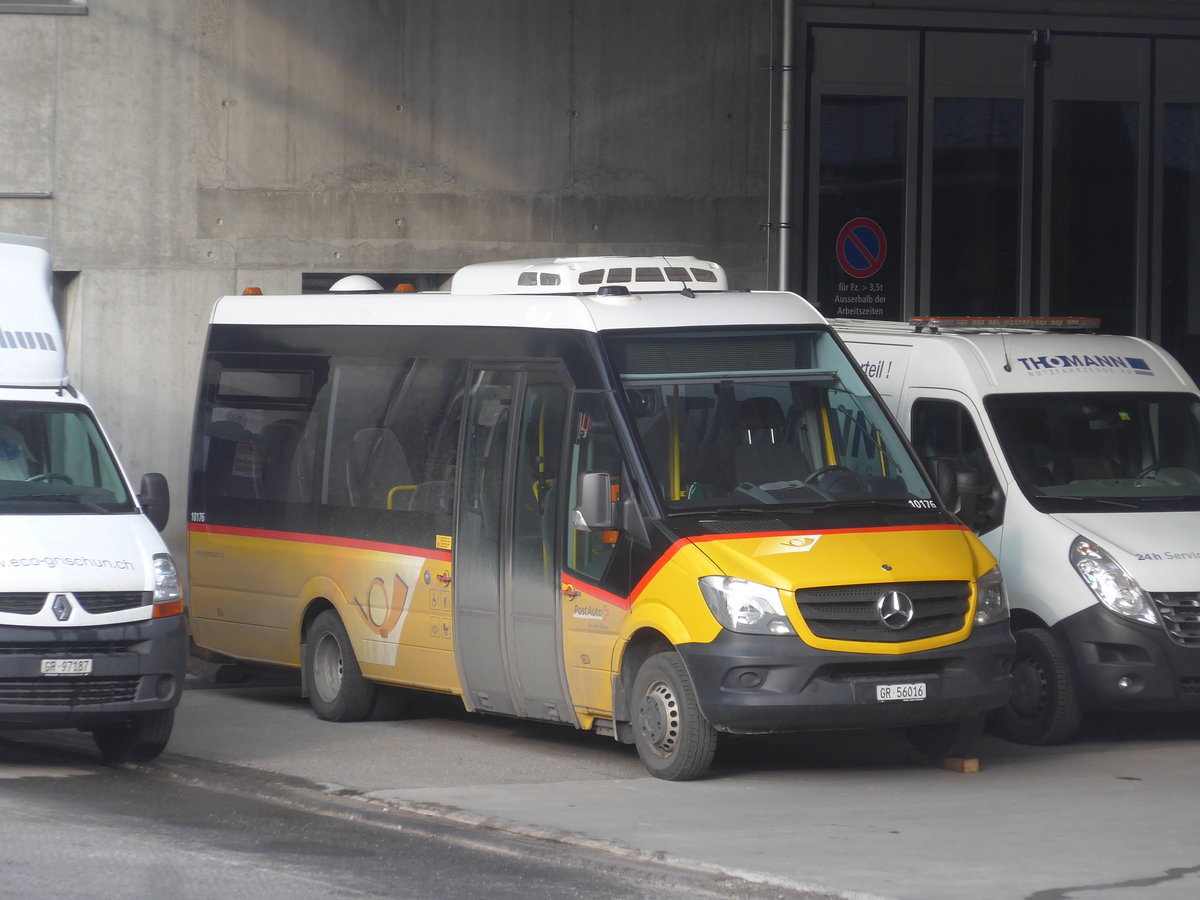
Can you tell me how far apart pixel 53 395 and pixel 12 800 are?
273cm

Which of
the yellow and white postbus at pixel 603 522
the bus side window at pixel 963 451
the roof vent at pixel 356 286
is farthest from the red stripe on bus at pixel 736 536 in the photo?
the roof vent at pixel 356 286

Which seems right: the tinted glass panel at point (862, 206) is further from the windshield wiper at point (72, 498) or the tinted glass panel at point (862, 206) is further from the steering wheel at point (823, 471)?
the windshield wiper at point (72, 498)

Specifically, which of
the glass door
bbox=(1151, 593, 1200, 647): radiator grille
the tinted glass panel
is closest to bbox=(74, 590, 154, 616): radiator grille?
bbox=(1151, 593, 1200, 647): radiator grille

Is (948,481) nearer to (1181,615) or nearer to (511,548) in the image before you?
(1181,615)

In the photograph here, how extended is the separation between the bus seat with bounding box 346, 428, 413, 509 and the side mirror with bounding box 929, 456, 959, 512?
125 inches

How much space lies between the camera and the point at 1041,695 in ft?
37.3

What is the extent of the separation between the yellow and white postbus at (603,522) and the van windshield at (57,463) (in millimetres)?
1877

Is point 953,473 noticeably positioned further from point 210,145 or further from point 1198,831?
point 210,145

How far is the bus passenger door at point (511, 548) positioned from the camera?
35.4ft

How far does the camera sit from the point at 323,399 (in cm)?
1289

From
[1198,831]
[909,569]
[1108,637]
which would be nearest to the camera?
[1198,831]

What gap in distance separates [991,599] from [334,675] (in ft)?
15.0

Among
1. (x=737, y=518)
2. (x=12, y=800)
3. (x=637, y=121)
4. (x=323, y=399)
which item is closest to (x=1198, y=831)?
(x=737, y=518)

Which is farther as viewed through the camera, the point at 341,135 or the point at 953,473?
the point at 341,135
